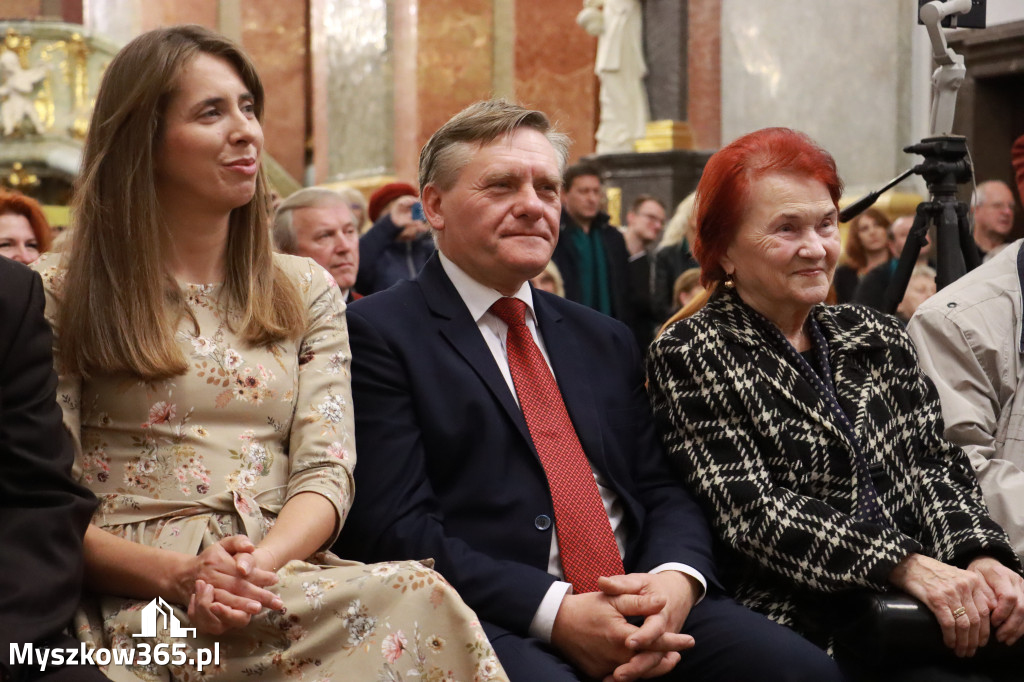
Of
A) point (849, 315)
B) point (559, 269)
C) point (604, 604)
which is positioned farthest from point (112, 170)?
point (559, 269)

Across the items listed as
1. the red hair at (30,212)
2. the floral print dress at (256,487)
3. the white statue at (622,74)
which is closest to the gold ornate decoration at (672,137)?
the white statue at (622,74)

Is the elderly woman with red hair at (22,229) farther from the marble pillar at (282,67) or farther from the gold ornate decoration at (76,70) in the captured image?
the marble pillar at (282,67)

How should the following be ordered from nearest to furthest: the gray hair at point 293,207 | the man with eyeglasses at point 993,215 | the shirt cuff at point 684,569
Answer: the shirt cuff at point 684,569
the gray hair at point 293,207
the man with eyeglasses at point 993,215

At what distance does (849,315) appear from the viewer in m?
2.90

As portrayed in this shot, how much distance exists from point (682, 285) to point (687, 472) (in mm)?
3002

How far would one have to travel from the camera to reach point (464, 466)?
2.56 meters

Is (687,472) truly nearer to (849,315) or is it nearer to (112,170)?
(849,315)

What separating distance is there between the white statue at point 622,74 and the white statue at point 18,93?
6.66 meters

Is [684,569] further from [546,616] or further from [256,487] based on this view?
[256,487]

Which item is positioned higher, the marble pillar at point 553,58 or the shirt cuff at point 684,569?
the marble pillar at point 553,58

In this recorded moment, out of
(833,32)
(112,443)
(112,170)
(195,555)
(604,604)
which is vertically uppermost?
(833,32)

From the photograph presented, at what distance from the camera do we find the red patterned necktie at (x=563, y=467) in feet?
8.34

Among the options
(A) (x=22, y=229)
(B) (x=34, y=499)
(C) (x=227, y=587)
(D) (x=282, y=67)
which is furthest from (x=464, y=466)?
(D) (x=282, y=67)

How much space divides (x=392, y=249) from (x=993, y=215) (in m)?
3.20
